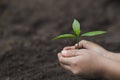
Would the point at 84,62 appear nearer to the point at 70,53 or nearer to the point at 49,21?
the point at 70,53

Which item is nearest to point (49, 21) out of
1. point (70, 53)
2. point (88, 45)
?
point (88, 45)

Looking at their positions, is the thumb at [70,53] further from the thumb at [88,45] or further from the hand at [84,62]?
the thumb at [88,45]

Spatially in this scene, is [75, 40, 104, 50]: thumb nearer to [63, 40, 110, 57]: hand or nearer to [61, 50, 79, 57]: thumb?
[63, 40, 110, 57]: hand

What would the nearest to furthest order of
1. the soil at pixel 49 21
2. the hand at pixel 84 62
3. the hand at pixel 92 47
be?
the hand at pixel 84 62
the hand at pixel 92 47
the soil at pixel 49 21

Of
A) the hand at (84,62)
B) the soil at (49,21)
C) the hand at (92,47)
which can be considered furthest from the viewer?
the soil at (49,21)

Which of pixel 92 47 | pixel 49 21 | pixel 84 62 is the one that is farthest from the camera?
pixel 49 21

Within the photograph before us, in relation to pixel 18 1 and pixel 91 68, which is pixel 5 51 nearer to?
pixel 18 1

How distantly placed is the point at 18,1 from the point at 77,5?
46cm

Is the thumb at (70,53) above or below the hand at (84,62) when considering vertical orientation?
above

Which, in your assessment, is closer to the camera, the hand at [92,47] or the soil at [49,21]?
the hand at [92,47]

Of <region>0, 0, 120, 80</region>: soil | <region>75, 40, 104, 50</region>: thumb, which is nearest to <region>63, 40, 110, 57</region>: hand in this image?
<region>75, 40, 104, 50</region>: thumb

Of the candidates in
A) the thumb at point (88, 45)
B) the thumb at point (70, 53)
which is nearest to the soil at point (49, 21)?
the thumb at point (88, 45)

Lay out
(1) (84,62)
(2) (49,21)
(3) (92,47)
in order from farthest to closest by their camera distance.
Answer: (2) (49,21), (3) (92,47), (1) (84,62)

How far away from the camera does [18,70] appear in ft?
5.17
